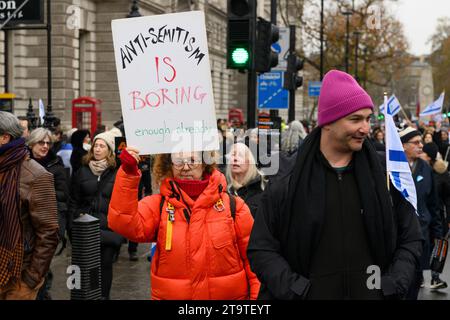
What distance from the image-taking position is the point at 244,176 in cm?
590

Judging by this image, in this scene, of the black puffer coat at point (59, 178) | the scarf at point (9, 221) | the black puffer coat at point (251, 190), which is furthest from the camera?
the black puffer coat at point (59, 178)

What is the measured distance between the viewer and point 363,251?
3330 millimetres

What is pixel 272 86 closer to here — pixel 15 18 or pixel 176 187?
pixel 15 18

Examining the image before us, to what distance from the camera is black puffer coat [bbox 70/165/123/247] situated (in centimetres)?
724

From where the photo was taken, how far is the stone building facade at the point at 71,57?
2809 cm

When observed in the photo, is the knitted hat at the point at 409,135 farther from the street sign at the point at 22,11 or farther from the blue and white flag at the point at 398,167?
the street sign at the point at 22,11

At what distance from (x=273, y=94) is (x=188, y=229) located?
9.23m

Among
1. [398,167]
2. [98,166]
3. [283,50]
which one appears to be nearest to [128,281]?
[98,166]

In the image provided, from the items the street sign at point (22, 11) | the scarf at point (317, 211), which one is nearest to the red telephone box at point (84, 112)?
the street sign at point (22, 11)

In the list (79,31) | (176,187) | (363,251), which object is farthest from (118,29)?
(79,31)

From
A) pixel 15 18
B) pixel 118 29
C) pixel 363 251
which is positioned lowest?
pixel 363 251

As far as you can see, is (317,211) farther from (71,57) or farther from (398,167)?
(71,57)

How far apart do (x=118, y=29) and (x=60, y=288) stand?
4.56 m

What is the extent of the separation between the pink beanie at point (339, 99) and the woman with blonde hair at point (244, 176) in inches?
93.9
